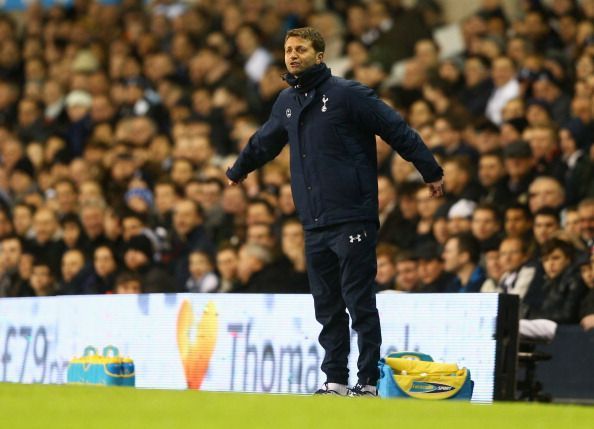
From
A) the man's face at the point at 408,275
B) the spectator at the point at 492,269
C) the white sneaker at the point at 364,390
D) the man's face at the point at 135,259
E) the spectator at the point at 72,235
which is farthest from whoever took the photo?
the spectator at the point at 72,235

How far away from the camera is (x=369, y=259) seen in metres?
8.64

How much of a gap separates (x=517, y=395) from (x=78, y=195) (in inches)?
307

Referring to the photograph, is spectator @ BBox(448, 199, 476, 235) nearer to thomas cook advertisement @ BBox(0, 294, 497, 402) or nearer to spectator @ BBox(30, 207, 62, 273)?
thomas cook advertisement @ BBox(0, 294, 497, 402)

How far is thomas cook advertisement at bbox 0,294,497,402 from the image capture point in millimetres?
9883

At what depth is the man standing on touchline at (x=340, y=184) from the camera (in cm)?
859

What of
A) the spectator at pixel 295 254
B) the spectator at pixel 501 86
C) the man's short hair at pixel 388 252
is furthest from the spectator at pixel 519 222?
the spectator at pixel 501 86

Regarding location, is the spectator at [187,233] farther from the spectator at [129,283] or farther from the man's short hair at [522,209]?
the man's short hair at [522,209]

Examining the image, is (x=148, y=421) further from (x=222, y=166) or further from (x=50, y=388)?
(x=222, y=166)

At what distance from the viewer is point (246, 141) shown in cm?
1652

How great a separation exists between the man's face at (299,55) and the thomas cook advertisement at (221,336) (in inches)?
81.2

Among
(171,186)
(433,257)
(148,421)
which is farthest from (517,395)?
(171,186)

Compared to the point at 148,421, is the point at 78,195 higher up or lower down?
higher up

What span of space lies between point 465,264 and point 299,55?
3.75 m

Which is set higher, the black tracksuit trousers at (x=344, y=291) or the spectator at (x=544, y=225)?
the spectator at (x=544, y=225)
